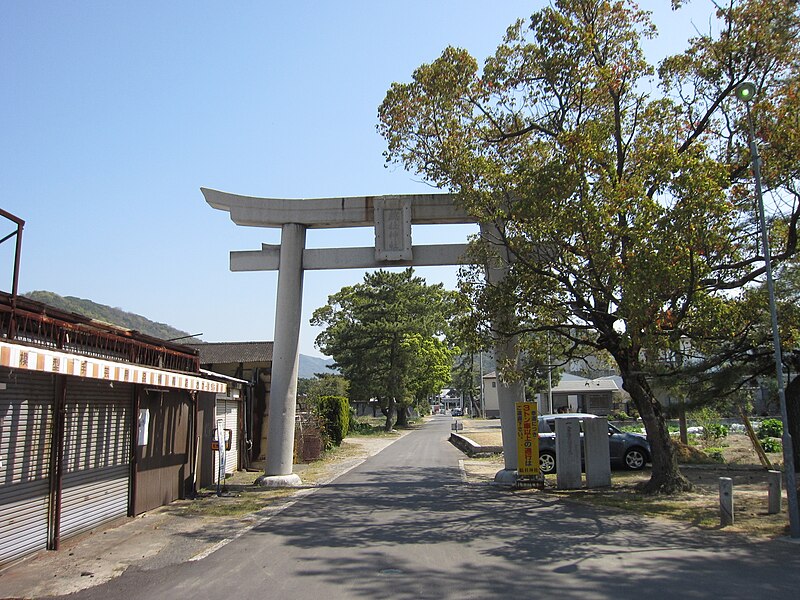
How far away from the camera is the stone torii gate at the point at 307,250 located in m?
16.8

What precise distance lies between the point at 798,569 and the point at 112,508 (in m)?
9.85

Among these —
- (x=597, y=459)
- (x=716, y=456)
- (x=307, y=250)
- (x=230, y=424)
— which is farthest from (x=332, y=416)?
(x=597, y=459)

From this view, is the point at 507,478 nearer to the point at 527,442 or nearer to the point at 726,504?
the point at 527,442

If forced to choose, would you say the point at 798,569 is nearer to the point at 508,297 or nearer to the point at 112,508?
the point at 508,297

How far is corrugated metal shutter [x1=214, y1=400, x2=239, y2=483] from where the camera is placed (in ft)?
54.0

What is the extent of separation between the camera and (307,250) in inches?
685

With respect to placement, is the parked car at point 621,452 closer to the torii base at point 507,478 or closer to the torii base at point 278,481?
the torii base at point 507,478

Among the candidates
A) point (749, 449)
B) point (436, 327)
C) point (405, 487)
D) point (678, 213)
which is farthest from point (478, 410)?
point (678, 213)

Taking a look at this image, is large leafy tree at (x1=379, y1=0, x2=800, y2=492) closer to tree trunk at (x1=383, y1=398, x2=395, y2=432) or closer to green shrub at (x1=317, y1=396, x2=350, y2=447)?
green shrub at (x1=317, y1=396, x2=350, y2=447)

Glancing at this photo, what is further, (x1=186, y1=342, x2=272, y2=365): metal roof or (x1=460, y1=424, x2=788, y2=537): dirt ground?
(x1=186, y1=342, x2=272, y2=365): metal roof

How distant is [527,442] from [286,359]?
260 inches

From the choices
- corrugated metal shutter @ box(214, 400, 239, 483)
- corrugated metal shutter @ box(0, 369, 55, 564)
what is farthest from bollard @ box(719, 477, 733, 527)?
corrugated metal shutter @ box(214, 400, 239, 483)

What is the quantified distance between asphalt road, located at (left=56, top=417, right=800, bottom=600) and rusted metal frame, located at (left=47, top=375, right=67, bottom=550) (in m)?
Answer: 1.77

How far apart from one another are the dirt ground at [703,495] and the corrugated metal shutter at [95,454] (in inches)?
352
